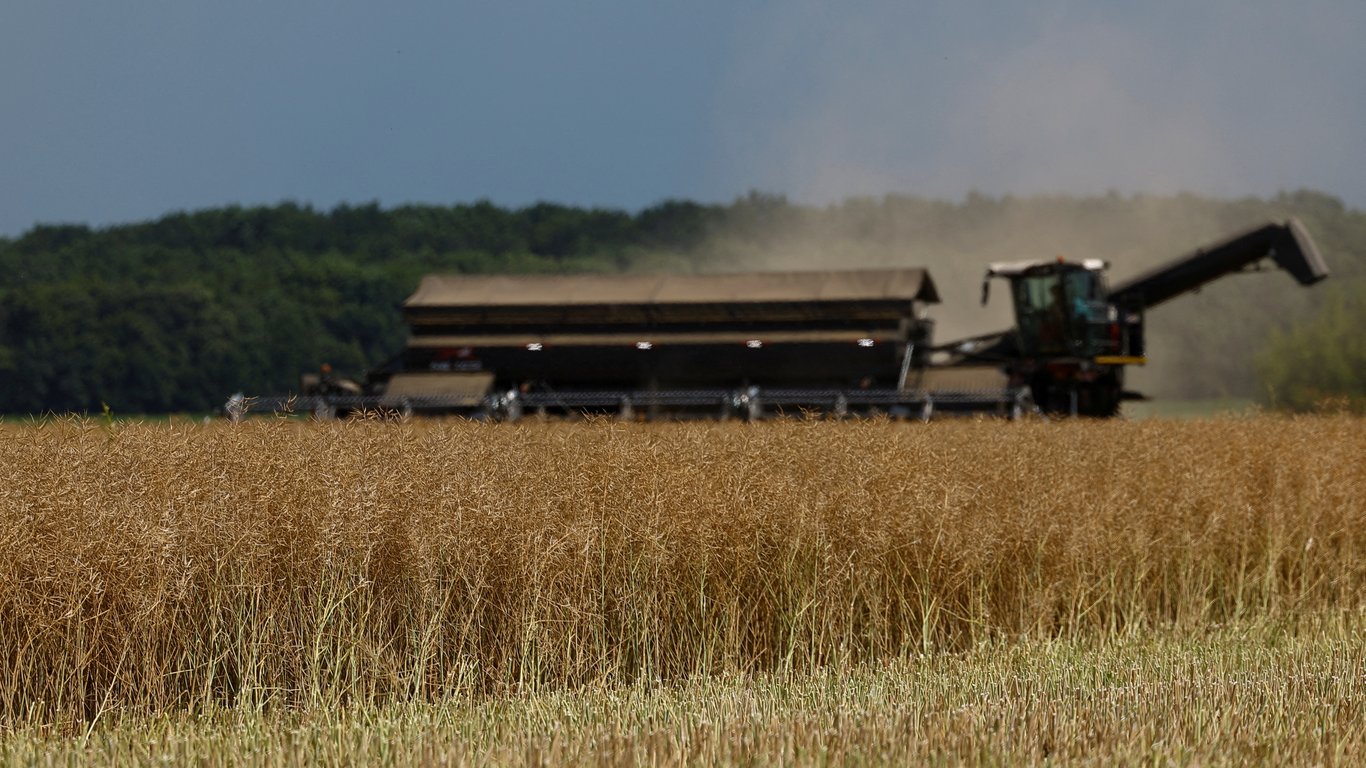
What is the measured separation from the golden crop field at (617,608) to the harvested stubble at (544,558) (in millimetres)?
20

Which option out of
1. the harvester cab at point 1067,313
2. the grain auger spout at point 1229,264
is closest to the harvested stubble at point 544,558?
the harvester cab at point 1067,313

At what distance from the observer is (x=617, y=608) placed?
6.70 meters

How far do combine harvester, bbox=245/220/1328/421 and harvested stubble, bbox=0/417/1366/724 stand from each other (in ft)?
44.6

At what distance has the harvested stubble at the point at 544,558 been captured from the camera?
6039 mm

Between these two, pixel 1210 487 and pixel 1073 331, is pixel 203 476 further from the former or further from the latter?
pixel 1073 331

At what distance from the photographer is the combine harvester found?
74.7 ft

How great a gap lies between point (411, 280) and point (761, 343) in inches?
1618

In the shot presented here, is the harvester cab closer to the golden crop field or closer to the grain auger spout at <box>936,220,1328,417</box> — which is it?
the grain auger spout at <box>936,220,1328,417</box>

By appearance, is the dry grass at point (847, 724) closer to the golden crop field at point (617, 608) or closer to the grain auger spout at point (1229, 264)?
the golden crop field at point (617, 608)

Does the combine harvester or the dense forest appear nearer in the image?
the combine harvester

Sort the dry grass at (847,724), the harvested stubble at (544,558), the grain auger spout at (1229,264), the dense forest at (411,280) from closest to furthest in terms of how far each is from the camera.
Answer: the dry grass at (847,724) < the harvested stubble at (544,558) < the grain auger spout at (1229,264) < the dense forest at (411,280)

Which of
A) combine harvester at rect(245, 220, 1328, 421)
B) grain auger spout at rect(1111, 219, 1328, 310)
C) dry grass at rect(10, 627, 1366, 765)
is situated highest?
grain auger spout at rect(1111, 219, 1328, 310)

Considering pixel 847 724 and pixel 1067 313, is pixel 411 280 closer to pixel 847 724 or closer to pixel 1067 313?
pixel 1067 313

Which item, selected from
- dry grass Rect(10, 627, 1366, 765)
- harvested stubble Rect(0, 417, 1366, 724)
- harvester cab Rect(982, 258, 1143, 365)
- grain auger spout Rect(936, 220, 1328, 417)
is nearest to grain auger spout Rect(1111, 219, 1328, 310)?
grain auger spout Rect(936, 220, 1328, 417)
